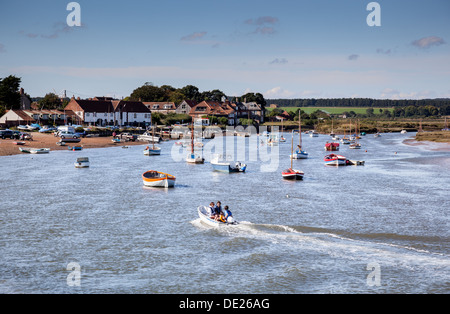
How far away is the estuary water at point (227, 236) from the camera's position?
91.9ft

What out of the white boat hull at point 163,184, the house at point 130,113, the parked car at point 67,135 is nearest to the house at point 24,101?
the house at point 130,113

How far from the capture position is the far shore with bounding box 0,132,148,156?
99.0 meters

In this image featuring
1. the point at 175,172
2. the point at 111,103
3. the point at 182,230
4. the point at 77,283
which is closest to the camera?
the point at 77,283

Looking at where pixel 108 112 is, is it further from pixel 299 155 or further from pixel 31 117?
pixel 299 155

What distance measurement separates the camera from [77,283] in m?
27.3

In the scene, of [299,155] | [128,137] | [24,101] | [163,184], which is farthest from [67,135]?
[163,184]

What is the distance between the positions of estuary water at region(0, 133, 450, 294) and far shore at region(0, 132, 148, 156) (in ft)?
111

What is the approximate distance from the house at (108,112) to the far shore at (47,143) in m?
24.1

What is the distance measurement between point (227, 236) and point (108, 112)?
444 feet

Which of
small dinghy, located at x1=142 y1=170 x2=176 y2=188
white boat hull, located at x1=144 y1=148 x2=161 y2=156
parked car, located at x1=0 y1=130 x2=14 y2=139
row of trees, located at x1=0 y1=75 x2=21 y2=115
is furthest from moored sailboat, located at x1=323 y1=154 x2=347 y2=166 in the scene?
row of trees, located at x1=0 y1=75 x2=21 y2=115

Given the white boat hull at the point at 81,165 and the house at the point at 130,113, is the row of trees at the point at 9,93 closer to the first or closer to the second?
the house at the point at 130,113
